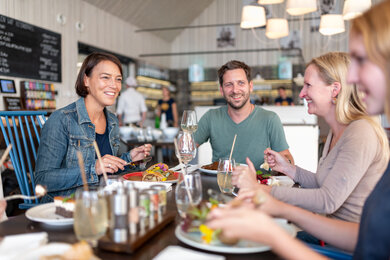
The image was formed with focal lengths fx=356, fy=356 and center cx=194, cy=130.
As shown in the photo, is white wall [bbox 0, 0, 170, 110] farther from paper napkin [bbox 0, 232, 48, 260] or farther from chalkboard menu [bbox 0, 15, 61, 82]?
paper napkin [bbox 0, 232, 48, 260]

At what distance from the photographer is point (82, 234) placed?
37.3 inches

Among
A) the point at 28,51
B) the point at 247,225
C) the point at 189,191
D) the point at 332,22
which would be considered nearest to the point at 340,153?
the point at 189,191

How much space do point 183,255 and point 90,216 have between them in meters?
0.26

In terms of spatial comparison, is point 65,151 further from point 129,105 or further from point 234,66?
point 129,105

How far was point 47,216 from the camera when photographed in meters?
1.19

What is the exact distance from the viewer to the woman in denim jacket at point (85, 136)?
178 cm

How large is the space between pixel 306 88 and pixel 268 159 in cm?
43

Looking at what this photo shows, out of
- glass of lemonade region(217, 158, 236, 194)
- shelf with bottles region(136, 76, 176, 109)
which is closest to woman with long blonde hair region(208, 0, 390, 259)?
glass of lemonade region(217, 158, 236, 194)

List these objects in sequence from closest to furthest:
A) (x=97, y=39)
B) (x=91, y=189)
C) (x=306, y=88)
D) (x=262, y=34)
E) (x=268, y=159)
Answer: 1. (x=91, y=189)
2. (x=306, y=88)
3. (x=268, y=159)
4. (x=97, y=39)
5. (x=262, y=34)

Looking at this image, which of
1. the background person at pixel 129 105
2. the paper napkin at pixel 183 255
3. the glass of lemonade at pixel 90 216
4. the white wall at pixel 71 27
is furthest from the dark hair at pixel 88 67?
the background person at pixel 129 105

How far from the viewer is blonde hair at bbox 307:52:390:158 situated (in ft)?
4.95

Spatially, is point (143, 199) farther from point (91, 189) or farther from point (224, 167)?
point (224, 167)

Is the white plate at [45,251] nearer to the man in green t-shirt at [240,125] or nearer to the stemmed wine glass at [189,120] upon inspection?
the stemmed wine glass at [189,120]

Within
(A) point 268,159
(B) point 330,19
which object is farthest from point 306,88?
(B) point 330,19
